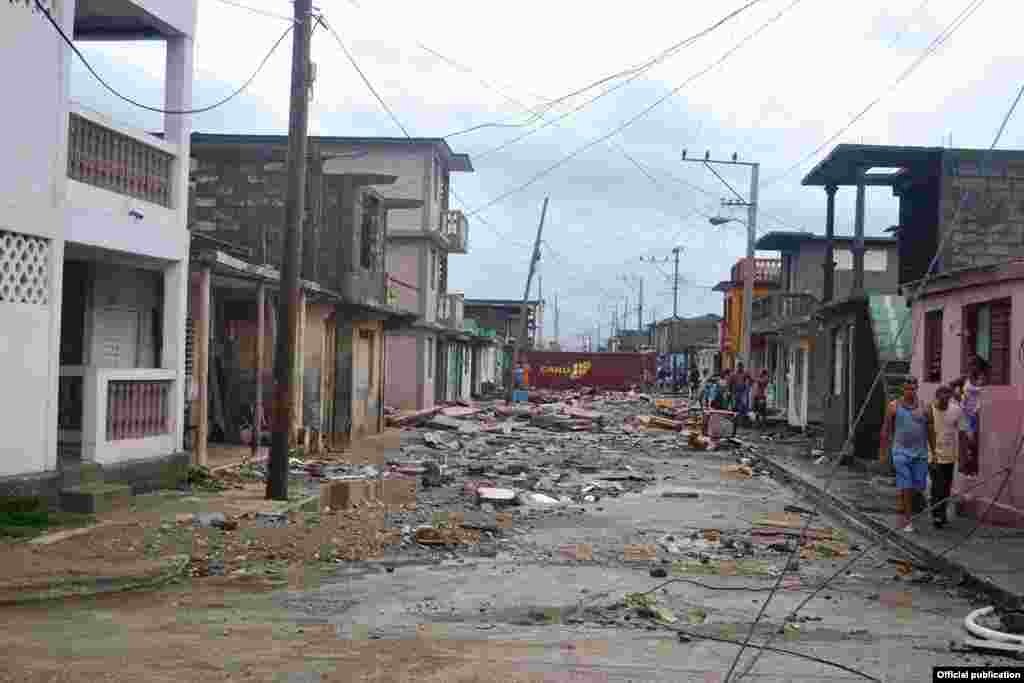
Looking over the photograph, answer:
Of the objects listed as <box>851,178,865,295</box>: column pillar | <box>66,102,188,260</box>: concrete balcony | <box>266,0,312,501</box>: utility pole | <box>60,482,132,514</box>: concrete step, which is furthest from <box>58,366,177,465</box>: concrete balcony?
<box>851,178,865,295</box>: column pillar

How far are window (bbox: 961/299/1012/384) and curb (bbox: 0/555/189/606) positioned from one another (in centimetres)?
1019

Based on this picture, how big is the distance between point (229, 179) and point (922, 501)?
56.8ft

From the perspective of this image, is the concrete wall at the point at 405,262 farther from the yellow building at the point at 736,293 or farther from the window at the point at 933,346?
the window at the point at 933,346

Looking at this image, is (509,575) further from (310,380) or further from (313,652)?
(310,380)

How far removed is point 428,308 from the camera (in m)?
43.1

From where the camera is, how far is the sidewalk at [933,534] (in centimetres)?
1102

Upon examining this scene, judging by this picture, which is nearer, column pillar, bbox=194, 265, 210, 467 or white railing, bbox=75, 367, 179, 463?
white railing, bbox=75, 367, 179, 463

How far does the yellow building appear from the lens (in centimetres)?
5647

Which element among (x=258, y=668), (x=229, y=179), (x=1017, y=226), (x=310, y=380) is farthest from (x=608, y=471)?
(x=258, y=668)

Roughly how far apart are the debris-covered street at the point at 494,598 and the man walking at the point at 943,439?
1.23 meters

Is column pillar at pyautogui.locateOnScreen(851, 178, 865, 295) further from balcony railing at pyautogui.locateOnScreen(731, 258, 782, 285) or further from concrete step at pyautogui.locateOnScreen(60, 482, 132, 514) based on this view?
balcony railing at pyautogui.locateOnScreen(731, 258, 782, 285)

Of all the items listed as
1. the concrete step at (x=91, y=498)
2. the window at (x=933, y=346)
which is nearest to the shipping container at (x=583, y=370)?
the window at (x=933, y=346)

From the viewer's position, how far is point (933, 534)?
1400 centimetres

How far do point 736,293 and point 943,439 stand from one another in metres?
45.3
